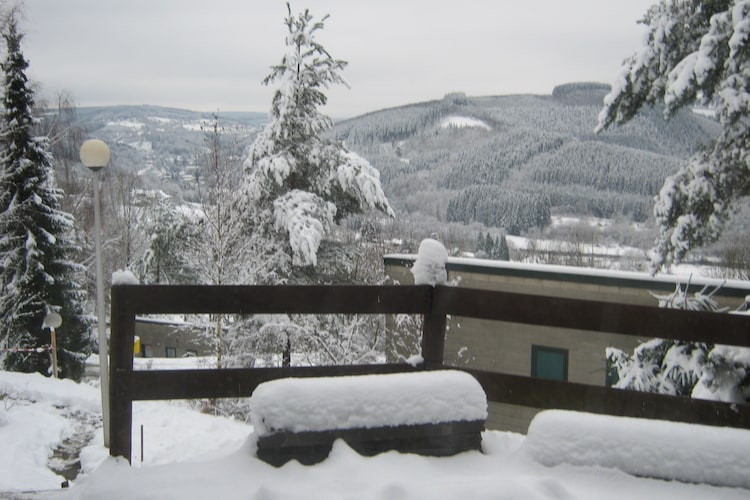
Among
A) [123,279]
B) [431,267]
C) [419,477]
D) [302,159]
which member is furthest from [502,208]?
[419,477]

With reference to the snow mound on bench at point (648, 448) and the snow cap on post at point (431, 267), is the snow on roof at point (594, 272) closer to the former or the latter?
the snow cap on post at point (431, 267)

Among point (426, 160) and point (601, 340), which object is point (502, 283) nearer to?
point (601, 340)

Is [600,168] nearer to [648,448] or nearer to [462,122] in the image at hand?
[462,122]

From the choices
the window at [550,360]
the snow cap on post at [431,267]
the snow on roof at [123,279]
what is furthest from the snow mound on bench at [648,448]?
the window at [550,360]

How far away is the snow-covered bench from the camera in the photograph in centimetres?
239

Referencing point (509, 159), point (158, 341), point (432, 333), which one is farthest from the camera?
point (509, 159)

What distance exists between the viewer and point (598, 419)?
244 centimetres

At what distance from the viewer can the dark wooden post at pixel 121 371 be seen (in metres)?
2.91

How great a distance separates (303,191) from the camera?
14008mm

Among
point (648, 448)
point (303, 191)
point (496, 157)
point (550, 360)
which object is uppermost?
point (496, 157)

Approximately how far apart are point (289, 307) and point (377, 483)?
4.00 feet

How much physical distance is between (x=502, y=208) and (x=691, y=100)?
46181 mm

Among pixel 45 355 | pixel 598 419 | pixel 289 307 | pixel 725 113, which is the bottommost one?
pixel 45 355

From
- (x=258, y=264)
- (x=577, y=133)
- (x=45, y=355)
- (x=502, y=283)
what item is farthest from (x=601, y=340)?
(x=577, y=133)
